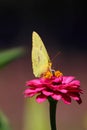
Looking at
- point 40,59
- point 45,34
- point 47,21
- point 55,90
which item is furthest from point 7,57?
point 47,21

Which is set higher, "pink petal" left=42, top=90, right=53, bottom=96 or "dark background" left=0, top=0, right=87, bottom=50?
"dark background" left=0, top=0, right=87, bottom=50

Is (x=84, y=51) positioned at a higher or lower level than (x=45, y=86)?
higher

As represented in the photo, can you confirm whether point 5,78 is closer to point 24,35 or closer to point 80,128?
point 24,35

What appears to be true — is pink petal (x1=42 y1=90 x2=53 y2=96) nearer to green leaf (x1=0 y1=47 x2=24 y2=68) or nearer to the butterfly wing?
the butterfly wing

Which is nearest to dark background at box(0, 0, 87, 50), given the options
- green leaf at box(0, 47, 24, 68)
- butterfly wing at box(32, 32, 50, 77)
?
green leaf at box(0, 47, 24, 68)

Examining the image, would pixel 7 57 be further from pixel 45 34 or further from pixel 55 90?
pixel 45 34

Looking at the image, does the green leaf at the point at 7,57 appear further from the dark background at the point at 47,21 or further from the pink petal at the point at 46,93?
the dark background at the point at 47,21

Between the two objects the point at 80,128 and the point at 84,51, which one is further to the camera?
the point at 84,51

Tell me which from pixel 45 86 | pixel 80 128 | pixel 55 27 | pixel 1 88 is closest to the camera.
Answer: pixel 45 86

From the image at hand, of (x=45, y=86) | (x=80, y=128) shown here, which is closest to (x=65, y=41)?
(x=80, y=128)
